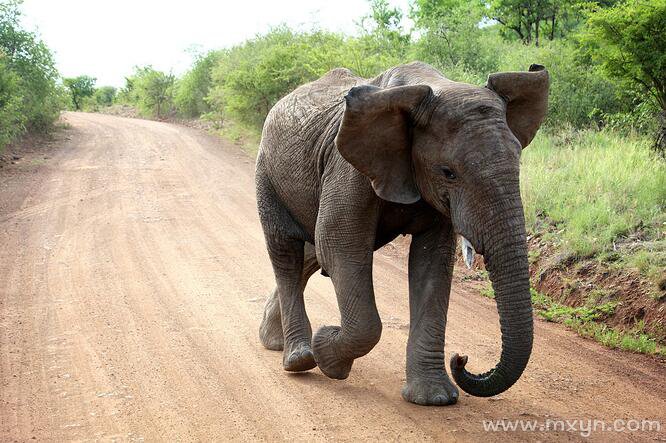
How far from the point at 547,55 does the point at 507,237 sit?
1366 centimetres

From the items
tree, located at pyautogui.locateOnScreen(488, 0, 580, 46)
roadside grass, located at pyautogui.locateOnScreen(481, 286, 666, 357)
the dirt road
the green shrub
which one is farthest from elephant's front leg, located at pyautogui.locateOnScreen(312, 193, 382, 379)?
tree, located at pyautogui.locateOnScreen(488, 0, 580, 46)

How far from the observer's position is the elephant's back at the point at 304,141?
5.67m

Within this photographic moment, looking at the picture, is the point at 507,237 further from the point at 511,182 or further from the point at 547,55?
the point at 547,55

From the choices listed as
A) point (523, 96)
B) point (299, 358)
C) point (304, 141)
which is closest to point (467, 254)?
point (523, 96)

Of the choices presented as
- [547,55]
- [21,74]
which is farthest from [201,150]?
[547,55]

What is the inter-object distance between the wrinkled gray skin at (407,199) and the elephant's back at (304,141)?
0.04ft

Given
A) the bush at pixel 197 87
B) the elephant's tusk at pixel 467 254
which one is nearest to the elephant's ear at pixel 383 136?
the elephant's tusk at pixel 467 254

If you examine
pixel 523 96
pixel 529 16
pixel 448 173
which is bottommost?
pixel 448 173

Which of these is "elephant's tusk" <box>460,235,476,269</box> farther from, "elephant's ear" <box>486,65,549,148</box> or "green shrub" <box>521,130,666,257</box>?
"green shrub" <box>521,130,666,257</box>

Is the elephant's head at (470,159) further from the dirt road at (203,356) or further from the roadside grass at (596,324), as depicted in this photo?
the roadside grass at (596,324)

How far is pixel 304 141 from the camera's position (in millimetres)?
5840

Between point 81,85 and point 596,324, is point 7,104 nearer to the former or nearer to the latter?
point 596,324

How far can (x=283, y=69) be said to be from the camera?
2316cm

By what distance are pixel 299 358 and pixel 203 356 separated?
1029 millimetres
